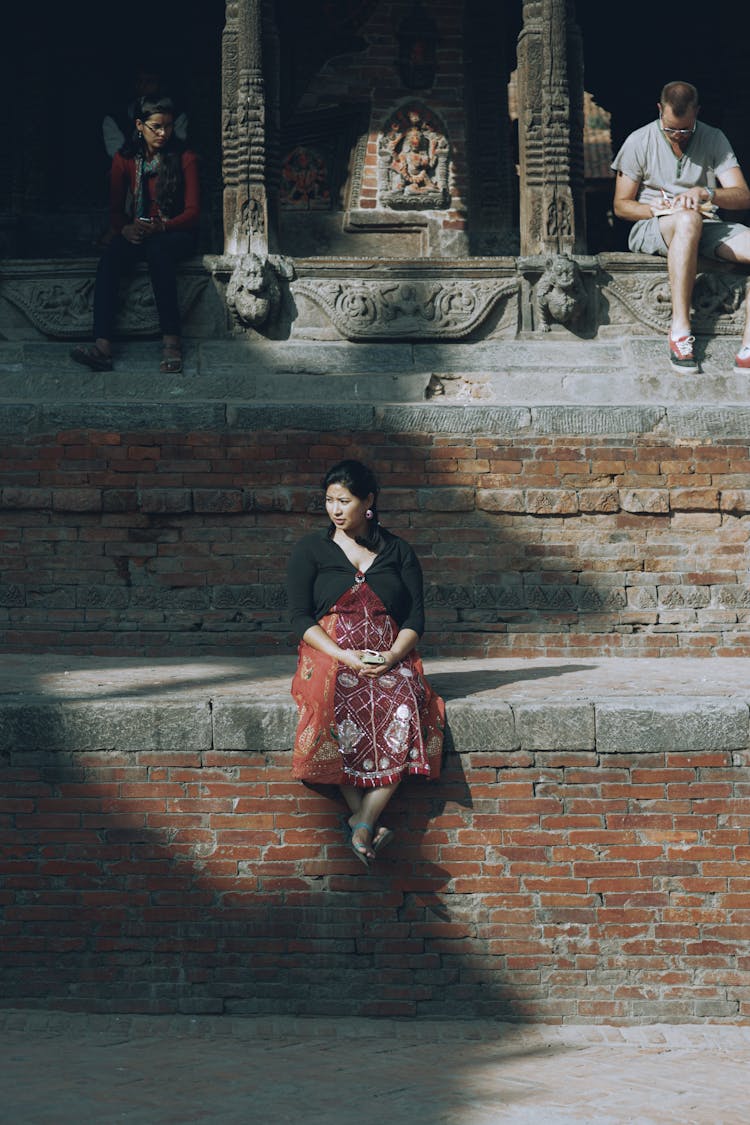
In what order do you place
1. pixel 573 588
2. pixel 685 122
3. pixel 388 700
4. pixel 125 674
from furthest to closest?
pixel 685 122 → pixel 573 588 → pixel 125 674 → pixel 388 700

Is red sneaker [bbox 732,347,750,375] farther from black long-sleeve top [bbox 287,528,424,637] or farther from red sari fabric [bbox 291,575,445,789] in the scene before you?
red sari fabric [bbox 291,575,445,789]

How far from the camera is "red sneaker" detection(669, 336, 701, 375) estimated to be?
9688mm

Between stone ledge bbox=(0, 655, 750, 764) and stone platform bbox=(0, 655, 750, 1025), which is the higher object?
stone ledge bbox=(0, 655, 750, 764)

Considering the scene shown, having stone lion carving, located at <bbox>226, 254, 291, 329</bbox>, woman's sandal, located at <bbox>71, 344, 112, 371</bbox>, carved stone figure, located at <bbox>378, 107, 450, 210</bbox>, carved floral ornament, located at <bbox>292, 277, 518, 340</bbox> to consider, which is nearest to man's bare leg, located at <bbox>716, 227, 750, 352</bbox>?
carved floral ornament, located at <bbox>292, 277, 518, 340</bbox>

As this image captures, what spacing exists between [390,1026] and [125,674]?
2347mm

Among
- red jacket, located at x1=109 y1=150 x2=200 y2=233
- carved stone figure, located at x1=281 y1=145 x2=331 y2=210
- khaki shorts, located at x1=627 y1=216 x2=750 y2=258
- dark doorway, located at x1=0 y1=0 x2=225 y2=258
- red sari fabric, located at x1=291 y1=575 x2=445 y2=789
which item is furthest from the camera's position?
dark doorway, located at x1=0 y1=0 x2=225 y2=258

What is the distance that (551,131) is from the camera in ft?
34.1

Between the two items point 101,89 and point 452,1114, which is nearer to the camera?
point 452,1114

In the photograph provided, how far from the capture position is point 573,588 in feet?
29.5

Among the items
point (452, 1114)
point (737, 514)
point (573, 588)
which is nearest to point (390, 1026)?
point (452, 1114)

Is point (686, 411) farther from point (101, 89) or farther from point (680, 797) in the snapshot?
point (101, 89)

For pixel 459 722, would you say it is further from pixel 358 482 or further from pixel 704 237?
pixel 704 237

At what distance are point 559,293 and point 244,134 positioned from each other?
2.42 metres

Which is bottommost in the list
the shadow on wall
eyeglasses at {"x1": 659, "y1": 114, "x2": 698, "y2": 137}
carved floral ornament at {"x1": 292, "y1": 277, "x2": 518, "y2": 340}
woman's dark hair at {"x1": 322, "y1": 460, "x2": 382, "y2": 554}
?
the shadow on wall
